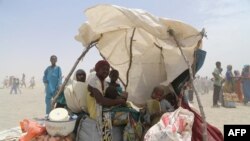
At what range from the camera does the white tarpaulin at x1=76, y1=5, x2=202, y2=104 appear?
5897 millimetres

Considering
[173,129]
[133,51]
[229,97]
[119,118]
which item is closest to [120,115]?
[119,118]

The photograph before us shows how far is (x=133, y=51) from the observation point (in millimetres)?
7262

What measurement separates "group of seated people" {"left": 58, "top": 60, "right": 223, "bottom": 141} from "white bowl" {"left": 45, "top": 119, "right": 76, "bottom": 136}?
240 mm

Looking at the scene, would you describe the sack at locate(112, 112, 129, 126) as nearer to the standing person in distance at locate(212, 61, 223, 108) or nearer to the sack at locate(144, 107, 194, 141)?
the sack at locate(144, 107, 194, 141)

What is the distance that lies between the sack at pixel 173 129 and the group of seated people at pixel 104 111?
79 centimetres

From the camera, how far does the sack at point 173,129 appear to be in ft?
14.5

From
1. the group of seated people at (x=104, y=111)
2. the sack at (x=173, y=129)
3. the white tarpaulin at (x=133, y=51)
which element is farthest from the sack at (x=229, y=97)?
the sack at (x=173, y=129)

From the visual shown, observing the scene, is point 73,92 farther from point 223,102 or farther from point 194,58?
point 223,102

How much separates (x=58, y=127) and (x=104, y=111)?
74 centimetres

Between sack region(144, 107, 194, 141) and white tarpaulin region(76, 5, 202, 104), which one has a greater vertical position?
white tarpaulin region(76, 5, 202, 104)

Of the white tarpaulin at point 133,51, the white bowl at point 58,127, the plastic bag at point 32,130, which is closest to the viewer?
the white bowl at point 58,127

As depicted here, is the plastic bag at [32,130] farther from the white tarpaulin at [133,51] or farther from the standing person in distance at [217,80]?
the standing person in distance at [217,80]

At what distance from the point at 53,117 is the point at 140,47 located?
113 inches

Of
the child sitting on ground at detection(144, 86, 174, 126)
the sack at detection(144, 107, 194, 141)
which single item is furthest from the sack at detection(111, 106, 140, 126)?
the sack at detection(144, 107, 194, 141)
